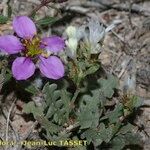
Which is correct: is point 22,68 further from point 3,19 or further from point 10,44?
point 3,19

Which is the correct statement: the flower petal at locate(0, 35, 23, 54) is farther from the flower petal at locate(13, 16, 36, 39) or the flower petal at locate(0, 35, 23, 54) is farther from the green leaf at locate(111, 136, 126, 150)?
the green leaf at locate(111, 136, 126, 150)

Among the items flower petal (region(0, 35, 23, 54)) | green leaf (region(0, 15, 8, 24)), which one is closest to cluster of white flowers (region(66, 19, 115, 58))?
flower petal (region(0, 35, 23, 54))

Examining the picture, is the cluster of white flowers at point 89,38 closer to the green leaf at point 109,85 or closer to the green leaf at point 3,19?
the green leaf at point 109,85

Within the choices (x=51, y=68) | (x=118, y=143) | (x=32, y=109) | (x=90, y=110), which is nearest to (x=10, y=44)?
(x=51, y=68)

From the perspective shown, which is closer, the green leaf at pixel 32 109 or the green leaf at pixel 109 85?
the green leaf at pixel 32 109

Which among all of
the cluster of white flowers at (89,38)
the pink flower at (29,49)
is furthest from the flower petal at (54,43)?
the cluster of white flowers at (89,38)

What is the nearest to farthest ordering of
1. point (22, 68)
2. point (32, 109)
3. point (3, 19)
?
point (22, 68) → point (32, 109) → point (3, 19)
